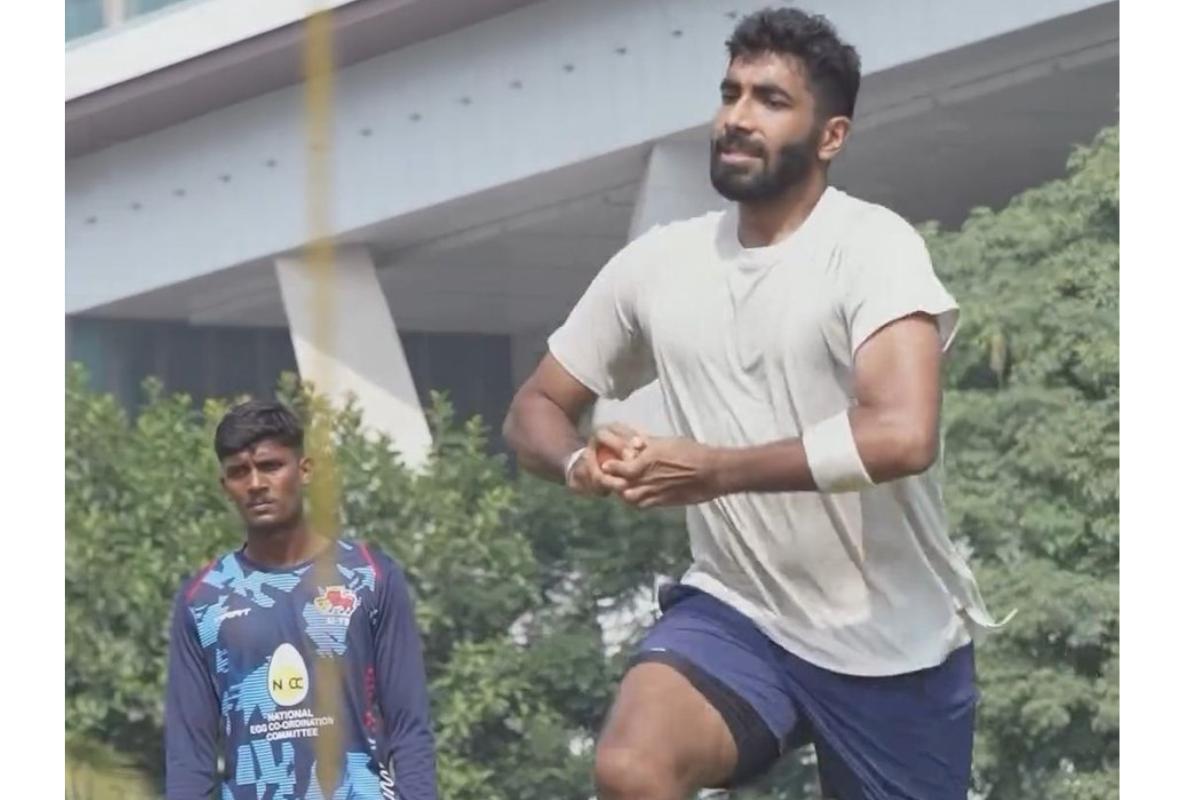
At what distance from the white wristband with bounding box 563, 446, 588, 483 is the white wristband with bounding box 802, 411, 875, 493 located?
368mm

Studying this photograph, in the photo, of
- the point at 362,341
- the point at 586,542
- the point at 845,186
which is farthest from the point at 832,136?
the point at 362,341

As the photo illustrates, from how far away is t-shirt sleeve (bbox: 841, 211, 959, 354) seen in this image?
4.96 m

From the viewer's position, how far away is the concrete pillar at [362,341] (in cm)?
1862

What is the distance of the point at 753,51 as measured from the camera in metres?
5.19

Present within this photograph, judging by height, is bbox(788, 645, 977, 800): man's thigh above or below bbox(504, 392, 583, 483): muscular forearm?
below

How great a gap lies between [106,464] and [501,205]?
5379mm

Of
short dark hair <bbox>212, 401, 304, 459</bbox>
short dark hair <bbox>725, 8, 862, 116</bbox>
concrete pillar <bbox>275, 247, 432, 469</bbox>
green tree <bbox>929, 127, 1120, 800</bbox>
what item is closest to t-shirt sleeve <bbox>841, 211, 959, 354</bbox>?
short dark hair <bbox>725, 8, 862, 116</bbox>

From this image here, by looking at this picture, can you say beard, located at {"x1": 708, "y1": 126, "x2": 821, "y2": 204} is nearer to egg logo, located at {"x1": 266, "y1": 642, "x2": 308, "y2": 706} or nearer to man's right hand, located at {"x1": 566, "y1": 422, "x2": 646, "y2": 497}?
man's right hand, located at {"x1": 566, "y1": 422, "x2": 646, "y2": 497}

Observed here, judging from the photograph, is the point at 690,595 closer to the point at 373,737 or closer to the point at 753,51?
the point at 753,51

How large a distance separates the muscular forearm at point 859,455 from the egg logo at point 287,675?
6.50ft

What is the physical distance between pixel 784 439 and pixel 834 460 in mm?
108

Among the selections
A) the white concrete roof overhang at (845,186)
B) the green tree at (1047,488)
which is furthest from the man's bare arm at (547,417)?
the white concrete roof overhang at (845,186)

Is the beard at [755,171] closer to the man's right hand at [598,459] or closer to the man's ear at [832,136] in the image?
the man's ear at [832,136]

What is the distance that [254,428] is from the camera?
683 centimetres
